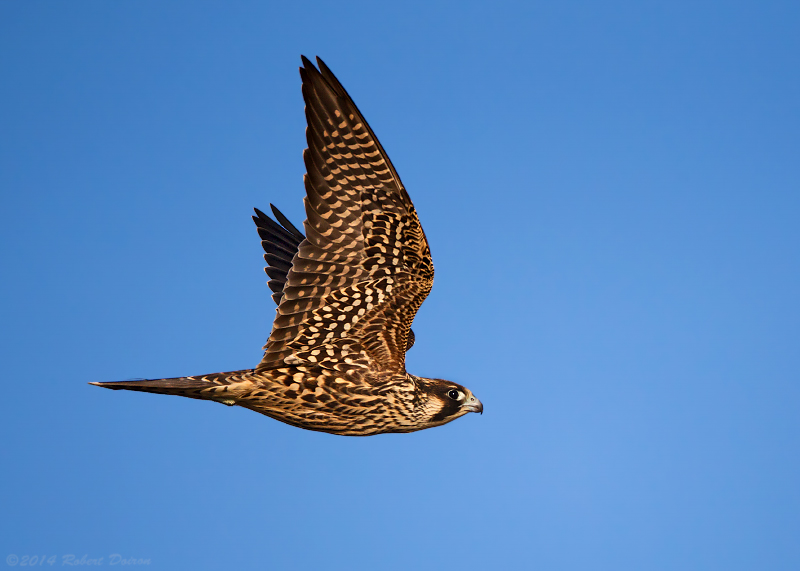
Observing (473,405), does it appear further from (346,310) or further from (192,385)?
(192,385)

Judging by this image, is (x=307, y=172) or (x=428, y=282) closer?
(x=307, y=172)

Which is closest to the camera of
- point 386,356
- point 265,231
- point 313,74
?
point 313,74

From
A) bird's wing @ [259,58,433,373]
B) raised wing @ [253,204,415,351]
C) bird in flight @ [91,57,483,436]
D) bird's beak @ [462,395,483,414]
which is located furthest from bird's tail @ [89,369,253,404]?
bird's beak @ [462,395,483,414]

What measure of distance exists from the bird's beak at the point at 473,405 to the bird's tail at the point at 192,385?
2303 millimetres

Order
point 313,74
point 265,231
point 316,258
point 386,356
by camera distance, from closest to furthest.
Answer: point 313,74 → point 316,258 → point 386,356 → point 265,231

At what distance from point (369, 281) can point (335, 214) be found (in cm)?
79

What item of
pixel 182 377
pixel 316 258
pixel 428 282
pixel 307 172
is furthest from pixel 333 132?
pixel 182 377

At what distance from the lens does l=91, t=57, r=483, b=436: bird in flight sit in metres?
6.80

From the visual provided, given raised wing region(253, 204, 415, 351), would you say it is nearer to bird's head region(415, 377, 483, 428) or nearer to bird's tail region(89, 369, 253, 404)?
bird's head region(415, 377, 483, 428)

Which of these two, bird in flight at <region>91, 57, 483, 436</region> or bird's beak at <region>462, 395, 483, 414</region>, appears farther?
bird's beak at <region>462, 395, 483, 414</region>

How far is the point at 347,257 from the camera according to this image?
7.08 m

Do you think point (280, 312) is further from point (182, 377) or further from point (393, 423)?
point (393, 423)

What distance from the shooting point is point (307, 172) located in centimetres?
672

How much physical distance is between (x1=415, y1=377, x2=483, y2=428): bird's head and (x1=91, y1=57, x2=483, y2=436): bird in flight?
0.01m
